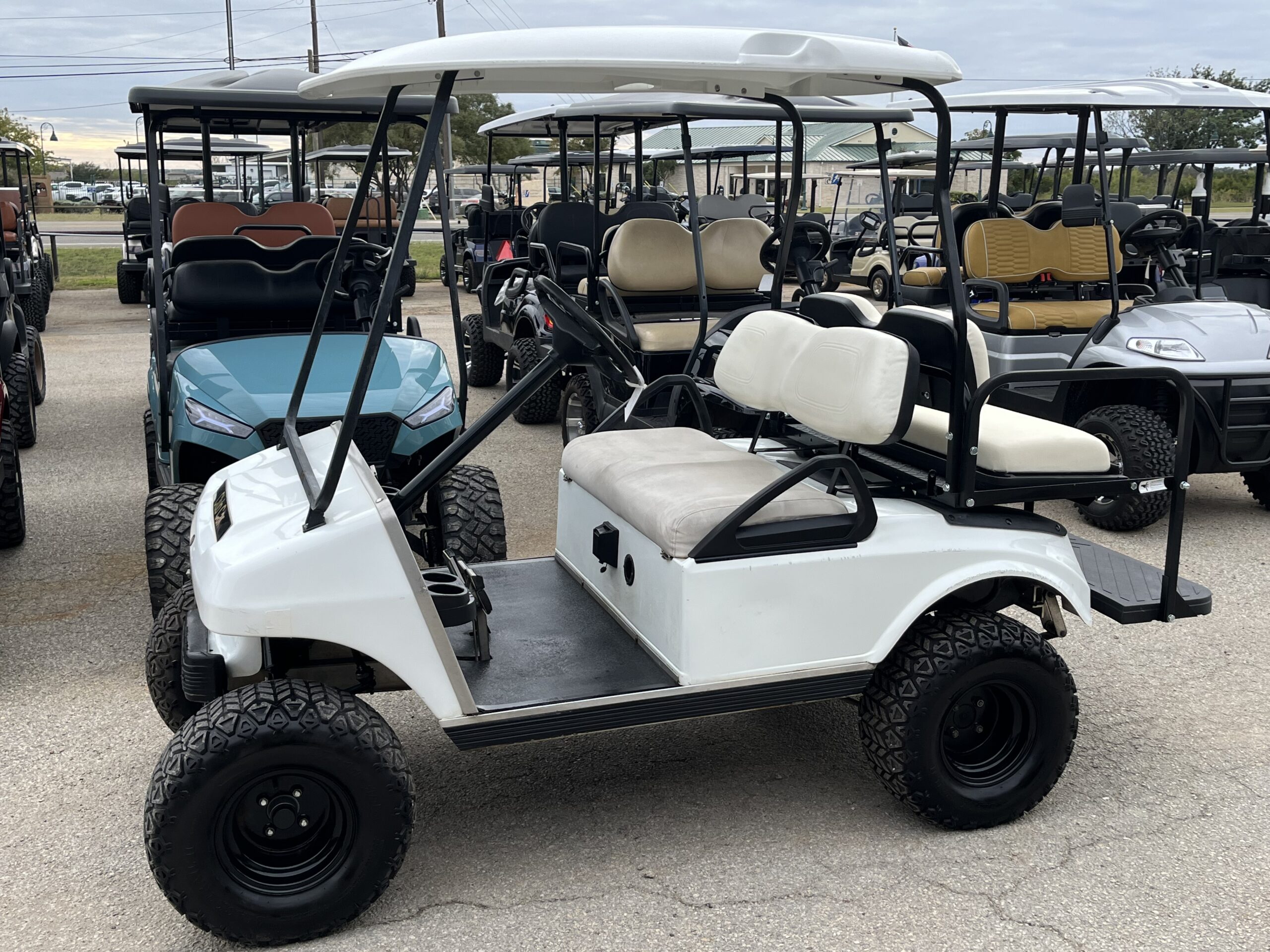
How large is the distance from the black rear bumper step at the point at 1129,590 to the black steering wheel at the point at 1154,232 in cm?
347

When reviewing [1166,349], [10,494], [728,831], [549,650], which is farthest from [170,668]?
[1166,349]

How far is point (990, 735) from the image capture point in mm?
2982

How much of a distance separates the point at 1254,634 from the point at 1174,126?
18.9 meters

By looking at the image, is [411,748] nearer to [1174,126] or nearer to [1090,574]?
[1090,574]

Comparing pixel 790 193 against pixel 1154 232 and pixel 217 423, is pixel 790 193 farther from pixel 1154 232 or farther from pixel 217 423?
pixel 1154 232

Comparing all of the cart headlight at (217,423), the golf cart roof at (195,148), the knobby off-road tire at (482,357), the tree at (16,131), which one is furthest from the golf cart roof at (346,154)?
A: the tree at (16,131)

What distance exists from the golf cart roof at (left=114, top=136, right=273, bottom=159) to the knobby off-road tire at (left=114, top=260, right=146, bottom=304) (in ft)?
4.60

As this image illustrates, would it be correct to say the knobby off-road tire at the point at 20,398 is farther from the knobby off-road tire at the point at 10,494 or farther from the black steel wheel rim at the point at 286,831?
the black steel wheel rim at the point at 286,831

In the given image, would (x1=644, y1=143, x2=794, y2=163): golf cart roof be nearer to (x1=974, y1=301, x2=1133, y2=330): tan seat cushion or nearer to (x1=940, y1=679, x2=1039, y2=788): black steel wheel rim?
(x1=974, y1=301, x2=1133, y2=330): tan seat cushion

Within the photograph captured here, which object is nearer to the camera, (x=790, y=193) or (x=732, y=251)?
(x=790, y=193)

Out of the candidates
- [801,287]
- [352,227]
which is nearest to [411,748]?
[352,227]

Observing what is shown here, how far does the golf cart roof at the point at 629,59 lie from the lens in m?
2.42

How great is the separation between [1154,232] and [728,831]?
491 cm

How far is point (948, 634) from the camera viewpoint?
2842mm
